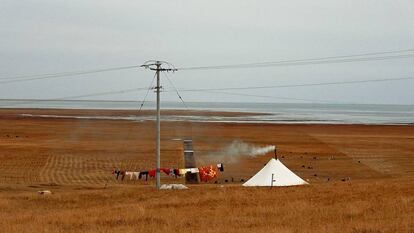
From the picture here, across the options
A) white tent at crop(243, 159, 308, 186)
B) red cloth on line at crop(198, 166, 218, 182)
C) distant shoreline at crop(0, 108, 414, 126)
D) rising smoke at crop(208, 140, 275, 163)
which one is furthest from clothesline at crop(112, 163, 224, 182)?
distant shoreline at crop(0, 108, 414, 126)

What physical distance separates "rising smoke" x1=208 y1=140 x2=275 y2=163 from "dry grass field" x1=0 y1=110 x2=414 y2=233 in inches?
40.7

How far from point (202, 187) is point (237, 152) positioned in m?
23.4

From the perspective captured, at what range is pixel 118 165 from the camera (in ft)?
152

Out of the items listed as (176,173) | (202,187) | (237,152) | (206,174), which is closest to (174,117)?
(237,152)

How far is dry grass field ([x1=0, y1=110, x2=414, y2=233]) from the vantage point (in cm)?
1905

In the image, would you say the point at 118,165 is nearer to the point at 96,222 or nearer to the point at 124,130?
the point at 96,222

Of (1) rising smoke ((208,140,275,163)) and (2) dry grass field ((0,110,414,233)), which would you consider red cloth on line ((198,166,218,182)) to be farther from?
(1) rising smoke ((208,140,275,163))

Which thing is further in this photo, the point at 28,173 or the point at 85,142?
the point at 85,142

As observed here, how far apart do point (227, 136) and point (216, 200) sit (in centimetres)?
4823

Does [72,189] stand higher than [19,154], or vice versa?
[19,154]

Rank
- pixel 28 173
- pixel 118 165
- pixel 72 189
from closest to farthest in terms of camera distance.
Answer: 1. pixel 72 189
2. pixel 28 173
3. pixel 118 165

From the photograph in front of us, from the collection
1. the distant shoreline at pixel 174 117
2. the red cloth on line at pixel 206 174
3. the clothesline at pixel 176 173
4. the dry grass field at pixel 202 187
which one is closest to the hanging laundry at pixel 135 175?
the clothesline at pixel 176 173

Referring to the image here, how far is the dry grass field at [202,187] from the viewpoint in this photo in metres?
19.0

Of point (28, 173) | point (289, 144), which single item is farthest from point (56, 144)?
point (289, 144)
